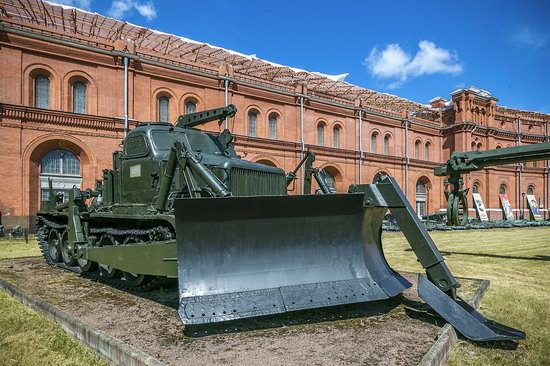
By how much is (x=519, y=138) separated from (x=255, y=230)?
4856cm

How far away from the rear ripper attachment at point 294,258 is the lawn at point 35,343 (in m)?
1.14

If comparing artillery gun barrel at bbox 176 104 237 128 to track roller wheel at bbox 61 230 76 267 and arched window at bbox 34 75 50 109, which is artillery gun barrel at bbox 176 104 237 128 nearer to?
track roller wheel at bbox 61 230 76 267

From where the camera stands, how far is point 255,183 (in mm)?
6652

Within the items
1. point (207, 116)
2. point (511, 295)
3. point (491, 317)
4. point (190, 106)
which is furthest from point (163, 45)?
point (491, 317)

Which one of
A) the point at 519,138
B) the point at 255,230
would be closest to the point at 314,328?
the point at 255,230

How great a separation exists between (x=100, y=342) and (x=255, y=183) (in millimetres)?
3388

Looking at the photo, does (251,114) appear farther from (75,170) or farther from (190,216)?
(190,216)

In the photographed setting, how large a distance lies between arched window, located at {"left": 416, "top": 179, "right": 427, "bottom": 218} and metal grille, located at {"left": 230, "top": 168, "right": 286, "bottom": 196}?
3386 centimetres

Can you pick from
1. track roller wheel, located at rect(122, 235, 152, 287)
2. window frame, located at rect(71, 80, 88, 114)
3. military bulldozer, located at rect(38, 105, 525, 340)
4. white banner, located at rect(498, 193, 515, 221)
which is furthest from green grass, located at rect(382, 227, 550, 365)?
white banner, located at rect(498, 193, 515, 221)

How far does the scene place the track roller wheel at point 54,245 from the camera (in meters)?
9.25

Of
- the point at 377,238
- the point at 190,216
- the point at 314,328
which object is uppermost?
the point at 190,216

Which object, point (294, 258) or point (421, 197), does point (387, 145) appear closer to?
point (421, 197)

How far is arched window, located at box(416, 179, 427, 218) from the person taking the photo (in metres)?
38.5

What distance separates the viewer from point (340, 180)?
3259 centimetres
